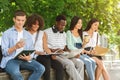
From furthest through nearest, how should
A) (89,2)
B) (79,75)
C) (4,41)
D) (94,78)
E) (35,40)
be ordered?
1. (89,2)
2. (94,78)
3. (79,75)
4. (35,40)
5. (4,41)

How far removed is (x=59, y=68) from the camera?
773cm

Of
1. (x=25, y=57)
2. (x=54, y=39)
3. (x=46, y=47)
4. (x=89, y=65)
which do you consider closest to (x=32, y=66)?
(x=25, y=57)

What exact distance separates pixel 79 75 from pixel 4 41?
1.88 metres

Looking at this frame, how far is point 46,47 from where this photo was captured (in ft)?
25.9

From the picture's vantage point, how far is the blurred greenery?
10.3 m

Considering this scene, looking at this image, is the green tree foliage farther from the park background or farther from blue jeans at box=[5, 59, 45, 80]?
blue jeans at box=[5, 59, 45, 80]

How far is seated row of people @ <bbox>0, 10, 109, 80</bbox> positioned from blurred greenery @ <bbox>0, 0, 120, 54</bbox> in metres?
1.54

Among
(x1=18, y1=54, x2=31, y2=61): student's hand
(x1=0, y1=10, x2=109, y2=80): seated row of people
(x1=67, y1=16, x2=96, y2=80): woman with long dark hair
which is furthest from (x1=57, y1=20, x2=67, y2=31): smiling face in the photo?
(x1=18, y1=54, x2=31, y2=61): student's hand

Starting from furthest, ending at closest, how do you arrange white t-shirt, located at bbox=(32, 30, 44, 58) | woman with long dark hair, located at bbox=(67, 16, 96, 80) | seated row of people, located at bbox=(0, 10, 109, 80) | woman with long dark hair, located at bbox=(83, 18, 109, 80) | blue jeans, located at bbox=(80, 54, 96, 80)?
1. woman with long dark hair, located at bbox=(83, 18, 109, 80)
2. blue jeans, located at bbox=(80, 54, 96, 80)
3. woman with long dark hair, located at bbox=(67, 16, 96, 80)
4. white t-shirt, located at bbox=(32, 30, 44, 58)
5. seated row of people, located at bbox=(0, 10, 109, 80)

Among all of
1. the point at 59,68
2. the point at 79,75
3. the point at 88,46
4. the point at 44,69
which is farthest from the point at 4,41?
the point at 88,46

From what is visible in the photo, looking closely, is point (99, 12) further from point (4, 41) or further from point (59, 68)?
point (4, 41)

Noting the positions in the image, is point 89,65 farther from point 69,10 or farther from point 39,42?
point 69,10

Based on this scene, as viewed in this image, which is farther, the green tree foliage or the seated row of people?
the green tree foliage

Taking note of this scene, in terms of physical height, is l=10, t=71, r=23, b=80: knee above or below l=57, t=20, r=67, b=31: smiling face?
below
